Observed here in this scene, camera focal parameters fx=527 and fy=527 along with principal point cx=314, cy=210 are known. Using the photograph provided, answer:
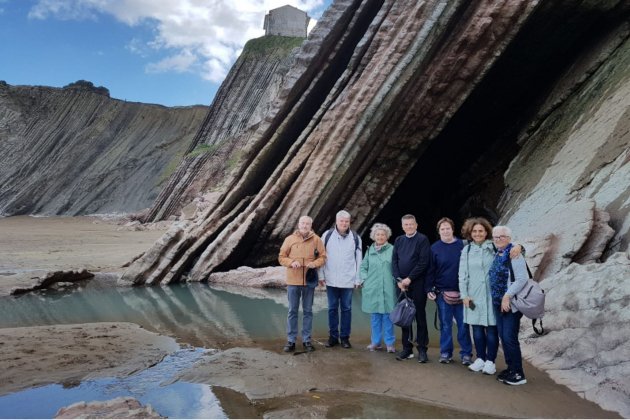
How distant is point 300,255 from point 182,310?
3.57 metres

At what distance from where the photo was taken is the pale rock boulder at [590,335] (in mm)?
4215

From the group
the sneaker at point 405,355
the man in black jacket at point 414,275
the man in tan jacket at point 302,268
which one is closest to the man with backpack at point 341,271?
the man in tan jacket at point 302,268

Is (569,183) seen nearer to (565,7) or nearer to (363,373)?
(565,7)

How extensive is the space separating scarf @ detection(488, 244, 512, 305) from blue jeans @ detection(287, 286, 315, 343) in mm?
1965

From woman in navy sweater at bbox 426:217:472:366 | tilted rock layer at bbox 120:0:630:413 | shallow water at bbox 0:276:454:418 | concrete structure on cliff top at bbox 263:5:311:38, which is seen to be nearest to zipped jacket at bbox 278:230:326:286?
shallow water at bbox 0:276:454:418

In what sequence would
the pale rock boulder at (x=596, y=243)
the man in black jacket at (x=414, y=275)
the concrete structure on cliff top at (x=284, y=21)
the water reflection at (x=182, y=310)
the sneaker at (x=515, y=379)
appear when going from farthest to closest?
the concrete structure on cliff top at (x=284, y=21), the water reflection at (x=182, y=310), the pale rock boulder at (x=596, y=243), the man in black jacket at (x=414, y=275), the sneaker at (x=515, y=379)

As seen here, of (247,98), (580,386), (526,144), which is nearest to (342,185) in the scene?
(526,144)

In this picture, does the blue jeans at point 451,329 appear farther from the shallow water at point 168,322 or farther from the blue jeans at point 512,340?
the shallow water at point 168,322

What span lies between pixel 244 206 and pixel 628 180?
Answer: 7803mm

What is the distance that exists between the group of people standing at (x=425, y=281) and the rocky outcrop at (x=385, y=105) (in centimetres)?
527

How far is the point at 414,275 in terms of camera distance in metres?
5.22

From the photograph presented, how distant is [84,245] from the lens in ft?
57.0

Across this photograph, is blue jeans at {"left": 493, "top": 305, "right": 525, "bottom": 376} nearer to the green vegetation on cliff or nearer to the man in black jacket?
the man in black jacket

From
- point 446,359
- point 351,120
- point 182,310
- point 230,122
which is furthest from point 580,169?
point 230,122
